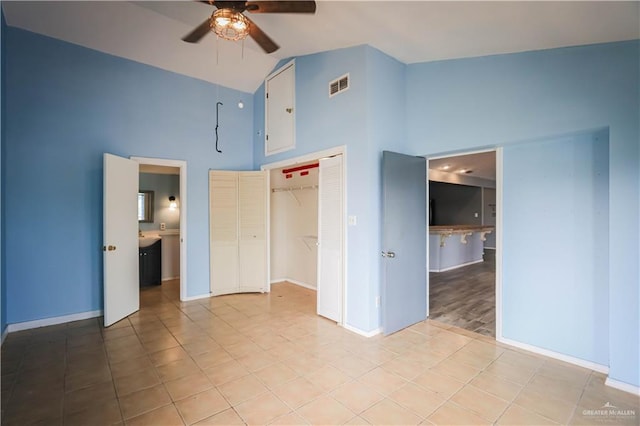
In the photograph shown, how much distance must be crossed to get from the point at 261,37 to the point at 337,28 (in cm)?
90

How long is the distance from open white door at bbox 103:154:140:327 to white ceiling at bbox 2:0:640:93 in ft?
5.30

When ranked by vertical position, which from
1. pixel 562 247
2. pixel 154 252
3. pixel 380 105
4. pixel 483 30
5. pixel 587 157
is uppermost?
pixel 483 30

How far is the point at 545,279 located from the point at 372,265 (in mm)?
1682

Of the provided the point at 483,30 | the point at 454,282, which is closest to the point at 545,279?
the point at 483,30

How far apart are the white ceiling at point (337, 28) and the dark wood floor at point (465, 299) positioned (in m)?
3.04

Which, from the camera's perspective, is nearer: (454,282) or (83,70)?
(83,70)

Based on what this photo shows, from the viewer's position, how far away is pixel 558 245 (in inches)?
110

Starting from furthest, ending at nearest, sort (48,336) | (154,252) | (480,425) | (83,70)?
(154,252) < (83,70) < (48,336) < (480,425)

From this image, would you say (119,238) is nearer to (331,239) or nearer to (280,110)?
(331,239)

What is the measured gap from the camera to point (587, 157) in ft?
8.66

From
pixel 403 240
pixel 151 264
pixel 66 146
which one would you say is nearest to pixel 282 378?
pixel 403 240

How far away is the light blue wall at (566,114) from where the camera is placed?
88.0 inches

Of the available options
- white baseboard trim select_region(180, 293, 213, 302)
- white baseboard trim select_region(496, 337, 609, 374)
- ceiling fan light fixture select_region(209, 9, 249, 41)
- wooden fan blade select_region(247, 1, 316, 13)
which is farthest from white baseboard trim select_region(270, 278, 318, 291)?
wooden fan blade select_region(247, 1, 316, 13)

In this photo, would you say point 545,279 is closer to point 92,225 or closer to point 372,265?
Result: point 372,265
